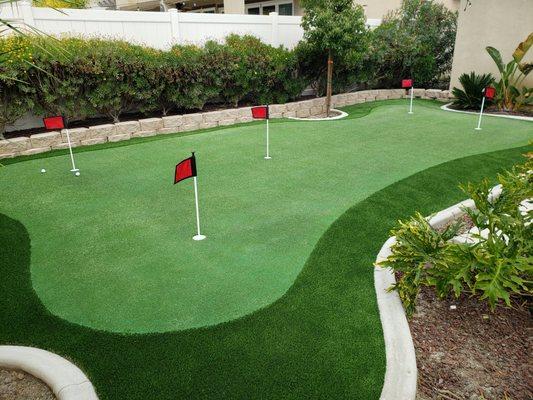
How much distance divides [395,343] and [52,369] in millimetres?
2679

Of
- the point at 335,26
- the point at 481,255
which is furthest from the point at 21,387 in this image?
the point at 335,26

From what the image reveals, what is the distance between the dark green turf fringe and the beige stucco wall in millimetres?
12921

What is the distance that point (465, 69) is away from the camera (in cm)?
1489

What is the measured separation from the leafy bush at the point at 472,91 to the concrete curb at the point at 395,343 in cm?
1115

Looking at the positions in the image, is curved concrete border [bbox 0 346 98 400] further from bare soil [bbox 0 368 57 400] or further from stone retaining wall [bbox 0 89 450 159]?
stone retaining wall [bbox 0 89 450 159]

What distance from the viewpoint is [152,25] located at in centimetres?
1145

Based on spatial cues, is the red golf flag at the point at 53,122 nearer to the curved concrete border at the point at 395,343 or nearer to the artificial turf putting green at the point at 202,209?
the artificial turf putting green at the point at 202,209

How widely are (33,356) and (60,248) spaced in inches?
78.4

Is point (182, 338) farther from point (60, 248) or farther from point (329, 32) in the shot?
point (329, 32)

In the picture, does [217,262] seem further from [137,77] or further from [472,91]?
[472,91]

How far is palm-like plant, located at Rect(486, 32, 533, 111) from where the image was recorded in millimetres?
12739

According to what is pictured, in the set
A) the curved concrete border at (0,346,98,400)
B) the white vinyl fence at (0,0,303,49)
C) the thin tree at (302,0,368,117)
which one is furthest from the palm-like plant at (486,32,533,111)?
the curved concrete border at (0,346,98,400)

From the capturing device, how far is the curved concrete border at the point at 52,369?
109 inches

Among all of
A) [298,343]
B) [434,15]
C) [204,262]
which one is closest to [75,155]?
[204,262]
